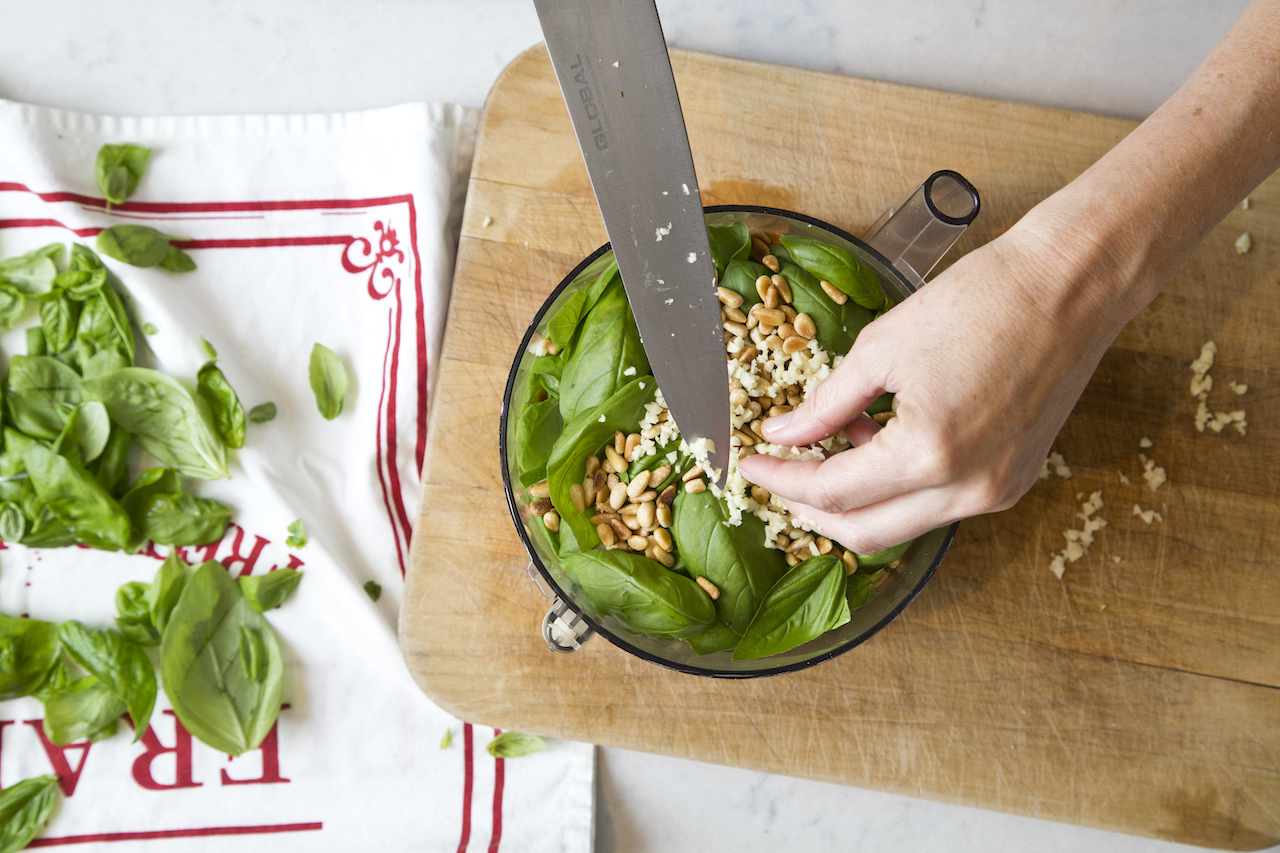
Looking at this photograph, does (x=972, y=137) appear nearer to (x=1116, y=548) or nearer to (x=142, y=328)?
(x=1116, y=548)

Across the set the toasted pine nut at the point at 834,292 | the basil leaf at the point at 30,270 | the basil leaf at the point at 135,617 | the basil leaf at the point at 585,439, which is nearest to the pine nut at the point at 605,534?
the basil leaf at the point at 585,439

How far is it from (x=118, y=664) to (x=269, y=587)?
0.22m

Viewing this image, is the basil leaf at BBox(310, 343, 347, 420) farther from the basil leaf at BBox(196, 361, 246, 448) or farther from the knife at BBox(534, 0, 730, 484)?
the knife at BBox(534, 0, 730, 484)

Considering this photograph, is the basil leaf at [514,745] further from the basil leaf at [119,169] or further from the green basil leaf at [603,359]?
the basil leaf at [119,169]

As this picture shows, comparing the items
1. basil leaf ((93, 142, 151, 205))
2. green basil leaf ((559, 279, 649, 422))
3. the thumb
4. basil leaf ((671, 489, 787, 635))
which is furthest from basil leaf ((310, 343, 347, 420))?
the thumb

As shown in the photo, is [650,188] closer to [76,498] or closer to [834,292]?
[834,292]

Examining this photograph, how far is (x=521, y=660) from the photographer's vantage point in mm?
1018

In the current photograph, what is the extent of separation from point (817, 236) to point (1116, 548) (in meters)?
0.57

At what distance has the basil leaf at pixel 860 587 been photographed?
2.85ft

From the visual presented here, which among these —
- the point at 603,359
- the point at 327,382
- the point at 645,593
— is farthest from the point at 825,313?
the point at 327,382

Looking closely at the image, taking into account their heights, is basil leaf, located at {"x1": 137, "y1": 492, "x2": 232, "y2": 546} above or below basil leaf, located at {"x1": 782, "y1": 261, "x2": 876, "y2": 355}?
below

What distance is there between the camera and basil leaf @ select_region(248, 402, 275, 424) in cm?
113

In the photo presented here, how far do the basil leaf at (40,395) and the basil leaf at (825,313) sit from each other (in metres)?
0.99

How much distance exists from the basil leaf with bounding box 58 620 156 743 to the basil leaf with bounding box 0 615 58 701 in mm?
36
